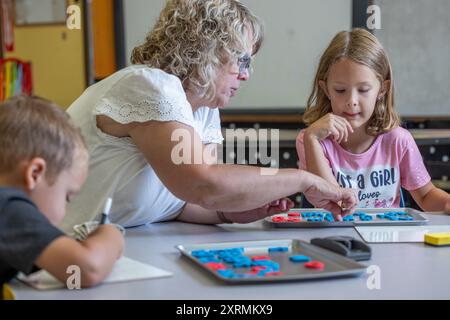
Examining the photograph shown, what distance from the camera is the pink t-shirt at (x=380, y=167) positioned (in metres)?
1.84

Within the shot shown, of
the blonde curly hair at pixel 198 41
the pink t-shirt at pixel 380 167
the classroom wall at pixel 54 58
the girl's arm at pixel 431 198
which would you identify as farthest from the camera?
the classroom wall at pixel 54 58

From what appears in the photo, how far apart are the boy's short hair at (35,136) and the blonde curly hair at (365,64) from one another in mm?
1098

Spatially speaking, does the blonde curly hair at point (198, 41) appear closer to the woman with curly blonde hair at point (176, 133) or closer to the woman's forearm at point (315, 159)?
the woman with curly blonde hair at point (176, 133)

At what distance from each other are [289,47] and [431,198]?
2287mm

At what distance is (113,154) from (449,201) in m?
0.80

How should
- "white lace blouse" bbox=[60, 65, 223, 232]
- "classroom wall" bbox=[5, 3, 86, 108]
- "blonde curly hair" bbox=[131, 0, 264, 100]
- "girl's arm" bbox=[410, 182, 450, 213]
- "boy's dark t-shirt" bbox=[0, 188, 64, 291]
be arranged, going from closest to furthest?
"boy's dark t-shirt" bbox=[0, 188, 64, 291]
"white lace blouse" bbox=[60, 65, 223, 232]
"blonde curly hair" bbox=[131, 0, 264, 100]
"girl's arm" bbox=[410, 182, 450, 213]
"classroom wall" bbox=[5, 3, 86, 108]

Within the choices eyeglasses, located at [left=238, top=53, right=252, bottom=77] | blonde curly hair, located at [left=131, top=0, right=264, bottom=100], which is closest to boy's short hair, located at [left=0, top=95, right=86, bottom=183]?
blonde curly hair, located at [left=131, top=0, right=264, bottom=100]

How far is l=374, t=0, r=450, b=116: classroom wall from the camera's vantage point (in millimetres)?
3654

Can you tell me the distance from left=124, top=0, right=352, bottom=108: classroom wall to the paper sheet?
2.57m

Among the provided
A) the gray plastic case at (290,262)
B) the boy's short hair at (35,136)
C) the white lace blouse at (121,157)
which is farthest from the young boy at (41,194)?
the white lace blouse at (121,157)

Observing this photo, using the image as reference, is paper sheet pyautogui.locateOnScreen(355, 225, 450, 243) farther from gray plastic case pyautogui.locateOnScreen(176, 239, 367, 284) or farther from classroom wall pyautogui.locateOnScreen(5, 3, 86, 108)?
classroom wall pyautogui.locateOnScreen(5, 3, 86, 108)

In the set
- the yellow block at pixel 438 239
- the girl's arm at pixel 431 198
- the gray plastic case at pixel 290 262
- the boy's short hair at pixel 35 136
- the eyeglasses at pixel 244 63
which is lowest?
the girl's arm at pixel 431 198

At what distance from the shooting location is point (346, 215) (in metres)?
1.43
